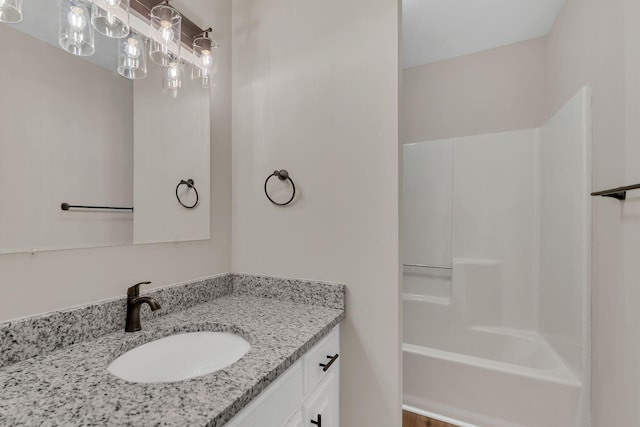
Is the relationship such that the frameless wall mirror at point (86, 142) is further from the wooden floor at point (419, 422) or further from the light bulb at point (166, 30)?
the wooden floor at point (419, 422)

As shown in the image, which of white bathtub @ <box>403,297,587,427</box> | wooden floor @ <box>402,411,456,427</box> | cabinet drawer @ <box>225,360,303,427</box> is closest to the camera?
cabinet drawer @ <box>225,360,303,427</box>

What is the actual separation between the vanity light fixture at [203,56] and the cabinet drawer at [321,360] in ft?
3.97

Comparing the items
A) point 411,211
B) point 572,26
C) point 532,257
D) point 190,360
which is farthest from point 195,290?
point 572,26

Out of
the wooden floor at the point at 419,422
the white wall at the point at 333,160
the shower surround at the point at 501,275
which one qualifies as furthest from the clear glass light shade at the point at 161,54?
the wooden floor at the point at 419,422

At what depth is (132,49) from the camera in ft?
3.32

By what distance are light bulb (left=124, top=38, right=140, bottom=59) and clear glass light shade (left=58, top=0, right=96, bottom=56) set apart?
116 mm

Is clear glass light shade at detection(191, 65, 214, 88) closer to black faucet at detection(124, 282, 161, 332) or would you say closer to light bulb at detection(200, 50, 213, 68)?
light bulb at detection(200, 50, 213, 68)

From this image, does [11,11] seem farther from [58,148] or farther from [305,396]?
[305,396]

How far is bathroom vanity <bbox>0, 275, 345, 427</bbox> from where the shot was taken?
0.55 meters

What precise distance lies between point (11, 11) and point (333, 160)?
103cm

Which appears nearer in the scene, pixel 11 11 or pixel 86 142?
pixel 11 11

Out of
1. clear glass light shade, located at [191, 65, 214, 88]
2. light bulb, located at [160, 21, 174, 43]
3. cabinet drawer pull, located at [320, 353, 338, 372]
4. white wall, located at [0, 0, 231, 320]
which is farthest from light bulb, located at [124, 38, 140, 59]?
cabinet drawer pull, located at [320, 353, 338, 372]

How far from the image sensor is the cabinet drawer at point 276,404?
2.08 feet

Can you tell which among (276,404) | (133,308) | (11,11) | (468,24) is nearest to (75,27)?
(11,11)
